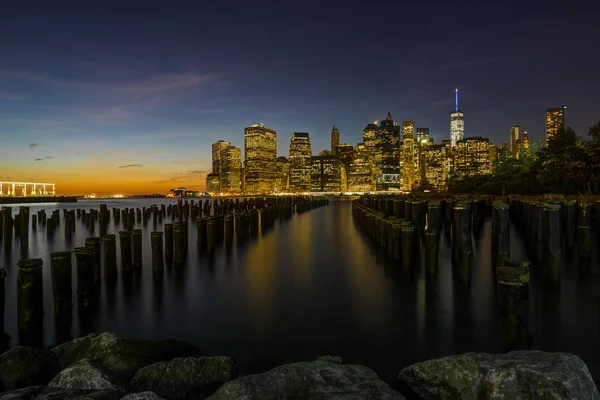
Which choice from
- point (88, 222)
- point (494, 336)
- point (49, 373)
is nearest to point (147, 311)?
point (49, 373)

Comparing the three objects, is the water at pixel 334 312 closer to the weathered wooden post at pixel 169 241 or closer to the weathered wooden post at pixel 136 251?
the weathered wooden post at pixel 136 251

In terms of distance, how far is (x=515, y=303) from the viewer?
19.8 ft

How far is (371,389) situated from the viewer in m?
3.58

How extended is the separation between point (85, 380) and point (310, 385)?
2480 millimetres

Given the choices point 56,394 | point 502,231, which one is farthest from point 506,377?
point 502,231

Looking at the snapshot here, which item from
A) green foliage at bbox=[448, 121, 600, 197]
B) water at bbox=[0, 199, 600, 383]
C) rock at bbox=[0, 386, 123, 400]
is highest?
green foliage at bbox=[448, 121, 600, 197]

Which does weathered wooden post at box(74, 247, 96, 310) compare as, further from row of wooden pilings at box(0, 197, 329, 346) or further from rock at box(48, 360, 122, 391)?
rock at box(48, 360, 122, 391)

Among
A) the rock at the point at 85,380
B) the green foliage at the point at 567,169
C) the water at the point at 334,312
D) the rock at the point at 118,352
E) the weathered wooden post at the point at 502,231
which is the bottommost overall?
the water at the point at 334,312

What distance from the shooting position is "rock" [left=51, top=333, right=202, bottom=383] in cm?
479

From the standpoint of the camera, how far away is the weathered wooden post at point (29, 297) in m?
6.41

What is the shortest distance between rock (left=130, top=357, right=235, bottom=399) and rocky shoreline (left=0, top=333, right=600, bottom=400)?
1 cm

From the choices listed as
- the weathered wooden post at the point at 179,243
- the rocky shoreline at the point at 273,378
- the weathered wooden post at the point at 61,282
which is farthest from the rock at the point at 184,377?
the weathered wooden post at the point at 179,243

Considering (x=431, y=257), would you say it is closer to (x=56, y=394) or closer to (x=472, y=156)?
(x=56, y=394)

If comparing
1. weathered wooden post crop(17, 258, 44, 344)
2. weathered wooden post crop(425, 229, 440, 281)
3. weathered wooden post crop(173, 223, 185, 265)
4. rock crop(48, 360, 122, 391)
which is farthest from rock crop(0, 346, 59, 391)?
weathered wooden post crop(425, 229, 440, 281)
